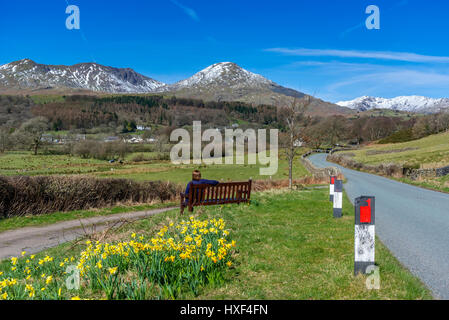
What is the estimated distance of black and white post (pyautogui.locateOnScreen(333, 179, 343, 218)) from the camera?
365 inches

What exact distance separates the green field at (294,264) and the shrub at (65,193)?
20.1 feet

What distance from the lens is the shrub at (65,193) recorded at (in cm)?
1302

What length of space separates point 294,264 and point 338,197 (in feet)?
15.0

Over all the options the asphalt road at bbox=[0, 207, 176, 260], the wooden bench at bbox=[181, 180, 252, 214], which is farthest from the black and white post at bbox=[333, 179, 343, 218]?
the asphalt road at bbox=[0, 207, 176, 260]

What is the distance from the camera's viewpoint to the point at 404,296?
3.89 m

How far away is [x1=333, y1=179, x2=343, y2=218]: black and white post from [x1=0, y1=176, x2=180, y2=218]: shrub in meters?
11.3

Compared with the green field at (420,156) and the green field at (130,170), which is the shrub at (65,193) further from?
the green field at (130,170)

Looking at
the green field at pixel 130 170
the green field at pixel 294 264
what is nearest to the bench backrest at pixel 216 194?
the green field at pixel 294 264

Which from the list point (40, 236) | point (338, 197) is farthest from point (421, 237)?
point (40, 236)

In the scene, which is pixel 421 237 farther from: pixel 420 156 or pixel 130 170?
pixel 130 170

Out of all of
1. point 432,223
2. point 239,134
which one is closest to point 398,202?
point 432,223

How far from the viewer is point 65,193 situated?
580 inches

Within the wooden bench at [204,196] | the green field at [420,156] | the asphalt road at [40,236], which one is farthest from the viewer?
the green field at [420,156]
